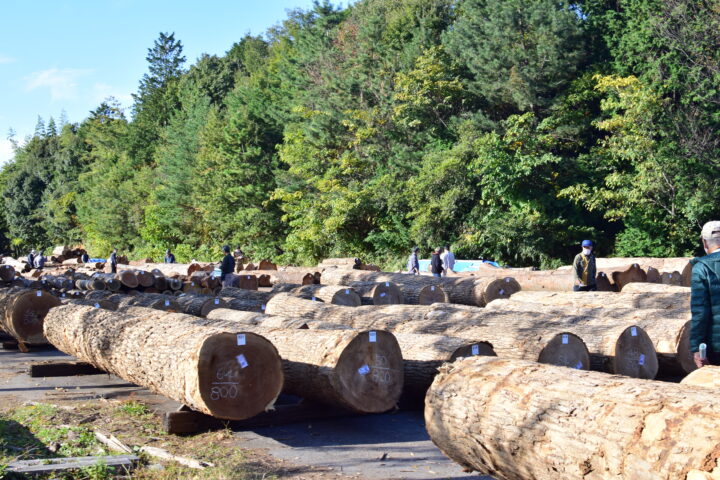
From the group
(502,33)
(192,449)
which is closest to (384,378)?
(192,449)

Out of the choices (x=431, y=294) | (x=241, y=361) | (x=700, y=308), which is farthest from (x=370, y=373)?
(x=431, y=294)

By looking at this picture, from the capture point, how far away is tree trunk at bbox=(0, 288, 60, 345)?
13.5 metres

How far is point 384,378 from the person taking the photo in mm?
7691

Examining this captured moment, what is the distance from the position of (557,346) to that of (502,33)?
2828 centimetres

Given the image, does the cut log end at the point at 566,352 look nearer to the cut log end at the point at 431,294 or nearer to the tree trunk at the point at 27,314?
the cut log end at the point at 431,294

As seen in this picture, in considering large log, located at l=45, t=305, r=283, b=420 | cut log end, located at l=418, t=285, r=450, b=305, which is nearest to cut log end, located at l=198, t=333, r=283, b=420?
large log, located at l=45, t=305, r=283, b=420

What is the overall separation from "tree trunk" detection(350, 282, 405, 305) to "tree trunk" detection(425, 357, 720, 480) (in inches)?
394

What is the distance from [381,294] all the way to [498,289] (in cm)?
291

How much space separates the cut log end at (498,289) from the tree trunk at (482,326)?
5.58 m

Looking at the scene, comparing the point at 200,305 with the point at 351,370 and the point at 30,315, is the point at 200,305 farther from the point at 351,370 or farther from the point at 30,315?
the point at 351,370

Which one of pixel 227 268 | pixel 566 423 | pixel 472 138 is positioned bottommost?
pixel 566 423

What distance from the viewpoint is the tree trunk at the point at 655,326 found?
365 inches

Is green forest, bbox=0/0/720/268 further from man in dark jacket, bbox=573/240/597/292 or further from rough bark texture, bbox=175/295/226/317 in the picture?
rough bark texture, bbox=175/295/226/317

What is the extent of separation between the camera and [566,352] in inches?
331
